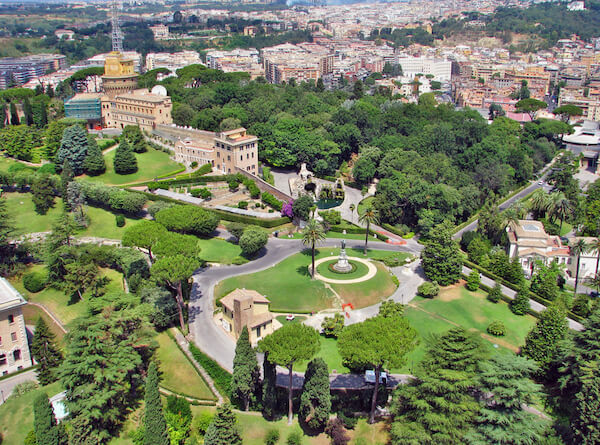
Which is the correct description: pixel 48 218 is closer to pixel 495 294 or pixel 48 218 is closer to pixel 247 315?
pixel 247 315

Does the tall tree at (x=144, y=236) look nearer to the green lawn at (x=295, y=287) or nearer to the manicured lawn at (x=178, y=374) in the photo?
the green lawn at (x=295, y=287)

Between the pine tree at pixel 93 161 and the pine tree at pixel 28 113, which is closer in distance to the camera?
the pine tree at pixel 93 161

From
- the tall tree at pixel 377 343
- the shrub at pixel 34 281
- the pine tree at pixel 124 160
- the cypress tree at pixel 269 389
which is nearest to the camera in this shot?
the tall tree at pixel 377 343

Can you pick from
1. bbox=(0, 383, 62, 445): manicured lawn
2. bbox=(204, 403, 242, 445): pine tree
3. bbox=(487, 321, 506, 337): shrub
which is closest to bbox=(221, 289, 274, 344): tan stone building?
bbox=(204, 403, 242, 445): pine tree

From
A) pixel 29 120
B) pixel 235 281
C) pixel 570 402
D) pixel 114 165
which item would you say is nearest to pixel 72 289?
pixel 235 281

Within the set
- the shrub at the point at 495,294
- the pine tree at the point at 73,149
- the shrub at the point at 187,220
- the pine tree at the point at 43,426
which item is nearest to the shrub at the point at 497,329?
the shrub at the point at 495,294

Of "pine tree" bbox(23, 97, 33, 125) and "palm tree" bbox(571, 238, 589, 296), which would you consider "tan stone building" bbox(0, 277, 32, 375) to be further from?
"pine tree" bbox(23, 97, 33, 125)
